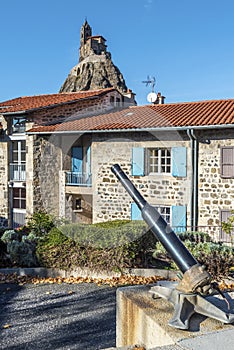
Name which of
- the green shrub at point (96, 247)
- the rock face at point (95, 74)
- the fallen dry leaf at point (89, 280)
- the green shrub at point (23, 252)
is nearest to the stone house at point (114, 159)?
the green shrub at point (96, 247)

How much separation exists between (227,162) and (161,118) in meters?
3.07

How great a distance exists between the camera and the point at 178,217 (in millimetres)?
12273

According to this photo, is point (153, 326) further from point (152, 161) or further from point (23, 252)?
point (152, 161)

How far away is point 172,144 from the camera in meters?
12.4

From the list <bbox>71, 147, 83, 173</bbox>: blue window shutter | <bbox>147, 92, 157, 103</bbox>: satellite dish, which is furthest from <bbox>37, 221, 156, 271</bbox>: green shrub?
<bbox>147, 92, 157, 103</bbox>: satellite dish

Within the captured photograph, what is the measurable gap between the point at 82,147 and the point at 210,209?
19.6 feet

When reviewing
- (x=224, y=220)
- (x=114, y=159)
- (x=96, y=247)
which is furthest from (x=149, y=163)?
(x=96, y=247)

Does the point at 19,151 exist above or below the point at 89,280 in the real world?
above

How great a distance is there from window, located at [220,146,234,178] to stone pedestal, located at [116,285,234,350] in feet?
28.5

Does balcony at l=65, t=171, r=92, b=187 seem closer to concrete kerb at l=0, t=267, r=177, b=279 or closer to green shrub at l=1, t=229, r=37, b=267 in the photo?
green shrub at l=1, t=229, r=37, b=267

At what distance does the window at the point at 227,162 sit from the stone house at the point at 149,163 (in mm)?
31

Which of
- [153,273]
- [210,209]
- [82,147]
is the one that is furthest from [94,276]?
[82,147]

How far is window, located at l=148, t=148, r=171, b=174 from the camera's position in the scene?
12742 mm

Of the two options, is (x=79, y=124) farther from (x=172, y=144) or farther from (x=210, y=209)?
(x=210, y=209)
